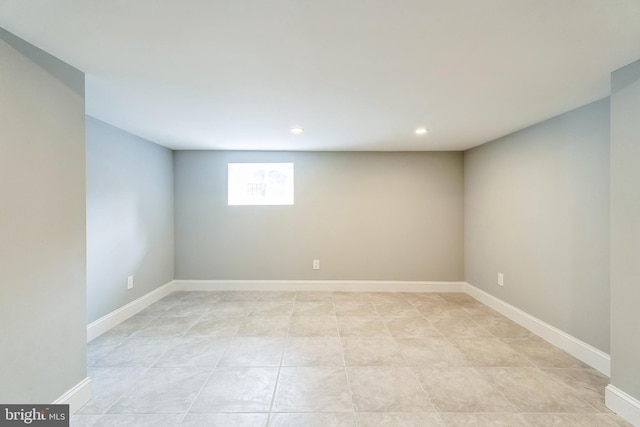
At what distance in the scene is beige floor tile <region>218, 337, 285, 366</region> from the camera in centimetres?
216

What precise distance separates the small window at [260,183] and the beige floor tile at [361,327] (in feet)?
6.40

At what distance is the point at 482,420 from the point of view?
5.16ft

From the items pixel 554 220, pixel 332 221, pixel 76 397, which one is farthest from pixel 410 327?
pixel 76 397

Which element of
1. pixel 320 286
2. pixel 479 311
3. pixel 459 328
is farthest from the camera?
pixel 320 286

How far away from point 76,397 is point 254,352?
115cm

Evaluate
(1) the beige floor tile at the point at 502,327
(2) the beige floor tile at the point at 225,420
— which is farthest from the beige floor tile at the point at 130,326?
(1) the beige floor tile at the point at 502,327

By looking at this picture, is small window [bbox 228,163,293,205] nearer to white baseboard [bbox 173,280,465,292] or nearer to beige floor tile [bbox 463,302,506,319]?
white baseboard [bbox 173,280,465,292]

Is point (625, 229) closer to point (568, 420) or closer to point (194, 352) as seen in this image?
point (568, 420)

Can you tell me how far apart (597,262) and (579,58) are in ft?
5.17

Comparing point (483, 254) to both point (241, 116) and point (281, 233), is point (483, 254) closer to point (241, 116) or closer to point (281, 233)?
point (281, 233)

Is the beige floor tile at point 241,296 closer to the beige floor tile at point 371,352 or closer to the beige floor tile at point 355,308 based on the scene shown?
the beige floor tile at point 355,308

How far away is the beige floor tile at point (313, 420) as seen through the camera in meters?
1.54

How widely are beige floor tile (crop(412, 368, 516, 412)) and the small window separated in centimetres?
286

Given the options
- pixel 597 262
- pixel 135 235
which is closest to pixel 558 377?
pixel 597 262
